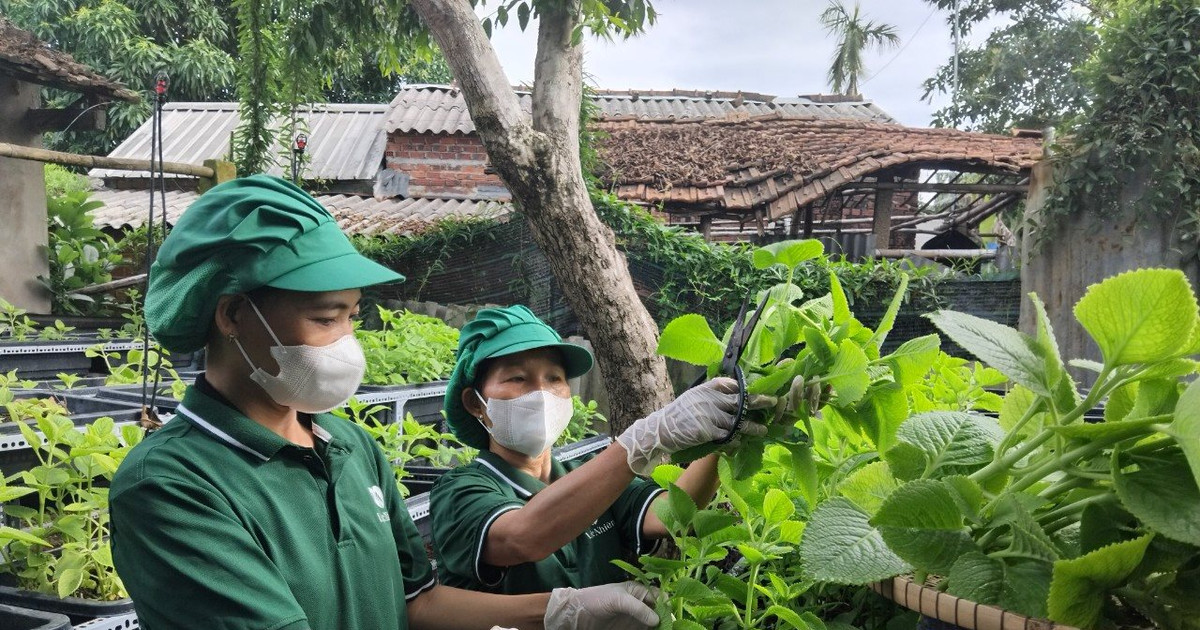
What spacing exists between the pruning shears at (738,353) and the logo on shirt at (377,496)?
0.55 m

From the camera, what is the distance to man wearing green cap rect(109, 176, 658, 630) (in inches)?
43.5

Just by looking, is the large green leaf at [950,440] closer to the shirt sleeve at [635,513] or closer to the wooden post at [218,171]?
the shirt sleeve at [635,513]

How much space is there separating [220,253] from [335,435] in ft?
1.20

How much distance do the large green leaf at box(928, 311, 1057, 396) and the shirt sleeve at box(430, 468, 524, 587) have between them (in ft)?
3.16

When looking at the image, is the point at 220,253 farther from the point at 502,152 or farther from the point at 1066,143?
the point at 1066,143

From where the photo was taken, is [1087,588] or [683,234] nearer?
[1087,588]

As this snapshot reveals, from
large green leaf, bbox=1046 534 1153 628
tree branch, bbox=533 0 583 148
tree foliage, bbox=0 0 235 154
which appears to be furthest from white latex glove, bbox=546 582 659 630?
tree foliage, bbox=0 0 235 154

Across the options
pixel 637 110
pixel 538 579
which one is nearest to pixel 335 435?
pixel 538 579

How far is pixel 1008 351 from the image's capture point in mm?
885

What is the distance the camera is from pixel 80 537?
175 centimetres

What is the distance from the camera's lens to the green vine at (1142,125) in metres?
5.42

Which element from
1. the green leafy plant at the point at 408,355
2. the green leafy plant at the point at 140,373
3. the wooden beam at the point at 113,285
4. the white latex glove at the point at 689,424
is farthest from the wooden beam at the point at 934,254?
the white latex glove at the point at 689,424

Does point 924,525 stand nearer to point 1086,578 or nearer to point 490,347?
point 1086,578

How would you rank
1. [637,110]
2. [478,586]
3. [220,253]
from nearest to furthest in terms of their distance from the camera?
1. [220,253]
2. [478,586]
3. [637,110]
